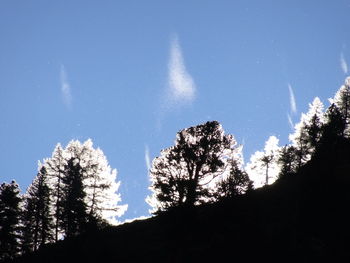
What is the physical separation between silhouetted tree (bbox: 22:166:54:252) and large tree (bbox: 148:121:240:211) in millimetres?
16409

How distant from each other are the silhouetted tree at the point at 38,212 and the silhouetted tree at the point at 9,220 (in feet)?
7.67

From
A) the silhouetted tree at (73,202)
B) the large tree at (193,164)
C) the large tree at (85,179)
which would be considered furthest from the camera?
the large tree at (85,179)

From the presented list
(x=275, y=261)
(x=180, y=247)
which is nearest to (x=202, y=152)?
(x=180, y=247)

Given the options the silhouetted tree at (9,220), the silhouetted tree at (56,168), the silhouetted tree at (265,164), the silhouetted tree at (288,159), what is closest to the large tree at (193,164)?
the silhouetted tree at (56,168)

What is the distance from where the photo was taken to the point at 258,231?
21469 mm

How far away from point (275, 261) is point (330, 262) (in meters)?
3.19

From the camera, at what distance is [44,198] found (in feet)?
128

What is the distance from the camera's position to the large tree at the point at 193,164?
89.5 feet

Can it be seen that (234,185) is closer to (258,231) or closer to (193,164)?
(258,231)

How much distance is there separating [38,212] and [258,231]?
27793 millimetres

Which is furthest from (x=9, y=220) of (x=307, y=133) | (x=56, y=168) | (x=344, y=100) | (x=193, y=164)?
(x=344, y=100)

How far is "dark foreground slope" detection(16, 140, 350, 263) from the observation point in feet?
65.4

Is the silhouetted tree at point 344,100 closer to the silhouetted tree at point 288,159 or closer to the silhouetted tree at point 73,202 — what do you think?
A: the silhouetted tree at point 288,159

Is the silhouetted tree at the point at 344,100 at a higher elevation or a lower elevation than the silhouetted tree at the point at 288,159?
higher
